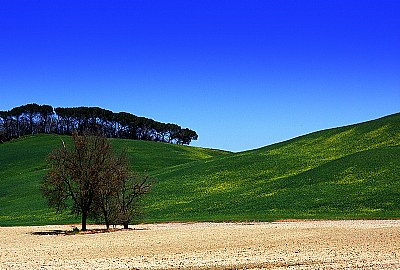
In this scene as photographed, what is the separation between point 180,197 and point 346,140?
39.5 m

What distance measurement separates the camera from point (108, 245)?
1412 inches

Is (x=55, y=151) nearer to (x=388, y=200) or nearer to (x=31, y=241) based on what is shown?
(x=31, y=241)

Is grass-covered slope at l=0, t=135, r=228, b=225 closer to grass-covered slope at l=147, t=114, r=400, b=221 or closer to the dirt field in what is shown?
grass-covered slope at l=147, t=114, r=400, b=221

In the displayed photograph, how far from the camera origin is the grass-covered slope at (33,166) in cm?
7125

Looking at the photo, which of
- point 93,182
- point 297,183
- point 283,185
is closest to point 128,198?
point 93,182

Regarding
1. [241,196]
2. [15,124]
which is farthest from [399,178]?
[15,124]

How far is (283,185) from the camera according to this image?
73.5 metres

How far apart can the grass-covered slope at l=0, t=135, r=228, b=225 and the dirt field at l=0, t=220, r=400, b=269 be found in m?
25.2

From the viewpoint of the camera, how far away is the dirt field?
25562 millimetres

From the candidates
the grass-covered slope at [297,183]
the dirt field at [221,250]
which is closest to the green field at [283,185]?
the grass-covered slope at [297,183]

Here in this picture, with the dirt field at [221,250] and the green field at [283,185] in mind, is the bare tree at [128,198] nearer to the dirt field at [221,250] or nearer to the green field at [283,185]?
the green field at [283,185]

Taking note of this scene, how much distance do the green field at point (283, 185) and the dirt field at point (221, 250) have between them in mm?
16949

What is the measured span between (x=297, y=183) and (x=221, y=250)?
1711 inches

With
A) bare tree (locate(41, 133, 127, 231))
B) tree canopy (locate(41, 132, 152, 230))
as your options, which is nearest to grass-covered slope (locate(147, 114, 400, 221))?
tree canopy (locate(41, 132, 152, 230))
